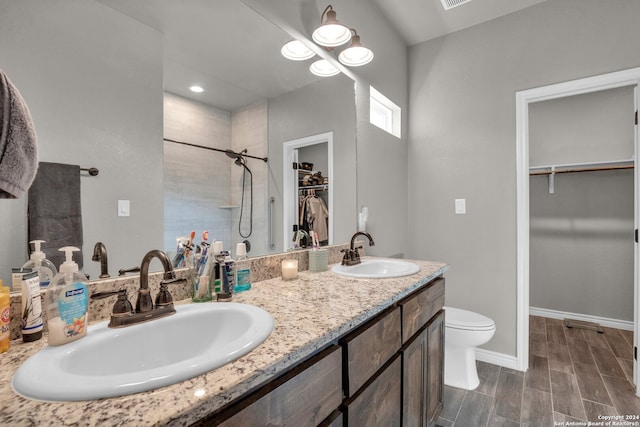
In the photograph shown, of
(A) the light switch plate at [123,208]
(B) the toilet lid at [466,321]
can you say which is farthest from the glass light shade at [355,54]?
(B) the toilet lid at [466,321]

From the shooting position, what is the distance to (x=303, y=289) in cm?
117

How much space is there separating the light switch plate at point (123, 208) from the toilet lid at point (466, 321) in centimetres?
191

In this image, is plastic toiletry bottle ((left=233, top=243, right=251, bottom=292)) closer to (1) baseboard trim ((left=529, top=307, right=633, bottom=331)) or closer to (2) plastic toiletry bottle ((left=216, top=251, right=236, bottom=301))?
(2) plastic toiletry bottle ((left=216, top=251, right=236, bottom=301))

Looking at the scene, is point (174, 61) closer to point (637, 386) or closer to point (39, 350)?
point (39, 350)

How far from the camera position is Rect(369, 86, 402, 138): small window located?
228 cm

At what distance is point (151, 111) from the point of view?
100cm

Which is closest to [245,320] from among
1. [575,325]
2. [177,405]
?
[177,405]

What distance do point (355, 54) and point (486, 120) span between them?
1275mm

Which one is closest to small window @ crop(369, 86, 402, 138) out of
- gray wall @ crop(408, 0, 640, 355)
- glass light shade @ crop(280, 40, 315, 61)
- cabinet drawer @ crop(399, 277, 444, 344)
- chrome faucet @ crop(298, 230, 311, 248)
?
gray wall @ crop(408, 0, 640, 355)

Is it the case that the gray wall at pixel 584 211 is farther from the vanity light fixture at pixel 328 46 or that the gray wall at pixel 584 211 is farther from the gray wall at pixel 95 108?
the gray wall at pixel 95 108

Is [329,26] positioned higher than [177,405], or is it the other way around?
[329,26]

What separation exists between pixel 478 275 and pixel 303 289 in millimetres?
1816

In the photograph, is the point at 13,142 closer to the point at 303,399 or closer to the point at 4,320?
the point at 4,320

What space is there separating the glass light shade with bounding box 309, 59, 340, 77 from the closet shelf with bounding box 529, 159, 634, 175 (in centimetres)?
246
